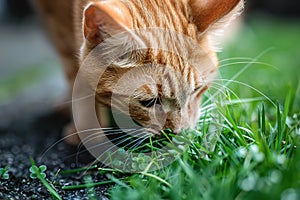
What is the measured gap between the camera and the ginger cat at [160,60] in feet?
5.47

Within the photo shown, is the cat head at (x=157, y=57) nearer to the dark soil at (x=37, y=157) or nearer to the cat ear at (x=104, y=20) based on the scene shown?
the cat ear at (x=104, y=20)

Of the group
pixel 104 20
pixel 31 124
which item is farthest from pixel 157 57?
pixel 31 124

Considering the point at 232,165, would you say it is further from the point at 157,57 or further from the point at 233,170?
the point at 157,57

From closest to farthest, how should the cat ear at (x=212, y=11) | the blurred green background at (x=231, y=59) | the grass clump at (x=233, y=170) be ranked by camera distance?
the grass clump at (x=233, y=170), the cat ear at (x=212, y=11), the blurred green background at (x=231, y=59)

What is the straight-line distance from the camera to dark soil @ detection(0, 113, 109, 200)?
164 centimetres

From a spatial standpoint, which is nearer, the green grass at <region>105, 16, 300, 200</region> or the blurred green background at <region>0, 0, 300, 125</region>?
the green grass at <region>105, 16, 300, 200</region>

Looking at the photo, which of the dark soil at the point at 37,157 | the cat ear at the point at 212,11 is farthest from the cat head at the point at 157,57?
the dark soil at the point at 37,157

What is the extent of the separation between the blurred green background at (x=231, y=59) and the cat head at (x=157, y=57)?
0.24 meters

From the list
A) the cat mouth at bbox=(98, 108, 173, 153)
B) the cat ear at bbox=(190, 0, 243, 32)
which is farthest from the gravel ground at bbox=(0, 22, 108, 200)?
the cat ear at bbox=(190, 0, 243, 32)

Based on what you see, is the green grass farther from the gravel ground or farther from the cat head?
the gravel ground

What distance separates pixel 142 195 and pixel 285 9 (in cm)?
746

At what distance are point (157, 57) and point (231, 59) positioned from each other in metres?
0.74

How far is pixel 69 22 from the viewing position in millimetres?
2590

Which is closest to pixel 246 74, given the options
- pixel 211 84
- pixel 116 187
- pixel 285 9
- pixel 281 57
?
pixel 211 84
